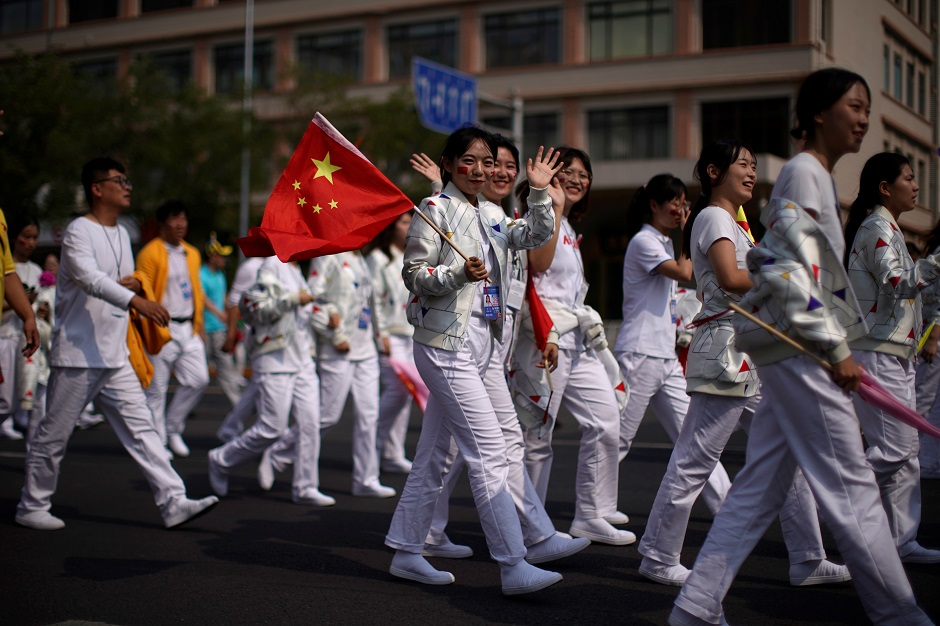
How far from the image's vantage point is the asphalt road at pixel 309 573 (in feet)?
15.2

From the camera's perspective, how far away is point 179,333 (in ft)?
34.6

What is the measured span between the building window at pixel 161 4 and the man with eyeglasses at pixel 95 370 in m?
37.4

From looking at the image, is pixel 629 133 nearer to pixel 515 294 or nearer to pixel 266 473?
pixel 266 473

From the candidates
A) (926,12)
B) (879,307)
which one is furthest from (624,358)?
(926,12)

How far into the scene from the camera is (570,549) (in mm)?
5105

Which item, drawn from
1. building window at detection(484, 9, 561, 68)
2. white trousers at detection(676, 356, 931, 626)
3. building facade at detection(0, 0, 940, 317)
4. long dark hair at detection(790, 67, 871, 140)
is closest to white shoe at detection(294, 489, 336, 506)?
white trousers at detection(676, 356, 931, 626)

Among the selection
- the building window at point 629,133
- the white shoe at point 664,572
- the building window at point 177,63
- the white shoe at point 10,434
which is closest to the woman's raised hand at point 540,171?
the white shoe at point 664,572

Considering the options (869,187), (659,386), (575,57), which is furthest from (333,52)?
(869,187)

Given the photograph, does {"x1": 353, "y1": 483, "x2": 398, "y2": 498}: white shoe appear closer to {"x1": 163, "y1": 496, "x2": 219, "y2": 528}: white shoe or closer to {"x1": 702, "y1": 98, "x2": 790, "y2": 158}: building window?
{"x1": 163, "y1": 496, "x2": 219, "y2": 528}: white shoe

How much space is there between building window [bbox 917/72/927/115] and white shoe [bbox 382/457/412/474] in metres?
4.80

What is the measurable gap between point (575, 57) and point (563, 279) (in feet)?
94.4

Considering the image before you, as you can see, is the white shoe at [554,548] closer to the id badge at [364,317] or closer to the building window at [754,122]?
the id badge at [364,317]

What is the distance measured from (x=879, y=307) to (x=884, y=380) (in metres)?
0.37

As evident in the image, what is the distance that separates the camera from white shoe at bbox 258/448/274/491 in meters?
8.18
